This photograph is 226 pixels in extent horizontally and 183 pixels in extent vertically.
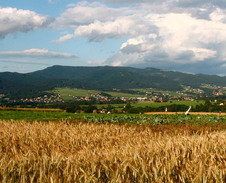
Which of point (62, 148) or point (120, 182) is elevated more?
point (120, 182)

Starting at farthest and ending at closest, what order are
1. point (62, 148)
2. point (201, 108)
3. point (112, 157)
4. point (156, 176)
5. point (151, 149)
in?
point (201, 108)
point (62, 148)
point (151, 149)
point (112, 157)
point (156, 176)

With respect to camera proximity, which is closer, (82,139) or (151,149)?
(151,149)

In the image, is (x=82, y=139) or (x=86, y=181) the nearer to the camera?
(x=86, y=181)

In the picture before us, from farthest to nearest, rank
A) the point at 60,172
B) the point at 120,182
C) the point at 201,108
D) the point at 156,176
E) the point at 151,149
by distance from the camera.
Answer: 1. the point at 201,108
2. the point at 151,149
3. the point at 60,172
4. the point at 156,176
5. the point at 120,182

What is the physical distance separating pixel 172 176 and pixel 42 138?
6.85m

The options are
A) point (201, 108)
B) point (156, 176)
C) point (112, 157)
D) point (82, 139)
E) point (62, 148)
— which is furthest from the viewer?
point (201, 108)

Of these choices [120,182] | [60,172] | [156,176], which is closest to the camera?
[120,182]

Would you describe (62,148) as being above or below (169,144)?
below

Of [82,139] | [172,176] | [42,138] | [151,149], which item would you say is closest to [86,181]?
[172,176]

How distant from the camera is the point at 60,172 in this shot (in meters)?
5.45

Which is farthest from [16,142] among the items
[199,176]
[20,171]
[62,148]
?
[199,176]

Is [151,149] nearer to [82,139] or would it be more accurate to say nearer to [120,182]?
[120,182]

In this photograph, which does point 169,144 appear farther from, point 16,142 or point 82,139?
point 16,142

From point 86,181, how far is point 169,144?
11.7ft
